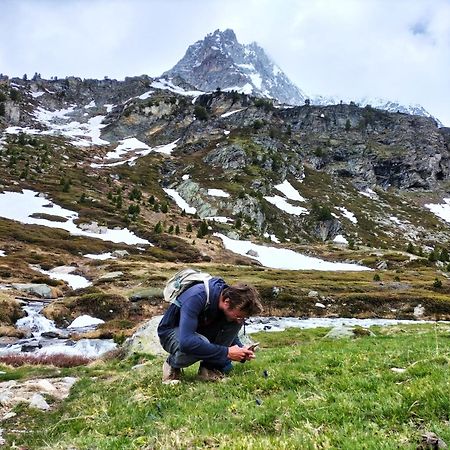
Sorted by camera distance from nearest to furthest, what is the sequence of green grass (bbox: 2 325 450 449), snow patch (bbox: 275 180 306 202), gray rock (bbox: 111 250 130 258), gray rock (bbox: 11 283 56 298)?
1. green grass (bbox: 2 325 450 449)
2. gray rock (bbox: 11 283 56 298)
3. gray rock (bbox: 111 250 130 258)
4. snow patch (bbox: 275 180 306 202)

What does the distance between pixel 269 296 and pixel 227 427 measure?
47040mm

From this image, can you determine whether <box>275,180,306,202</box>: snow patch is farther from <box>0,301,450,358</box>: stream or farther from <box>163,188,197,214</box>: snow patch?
<box>0,301,450,358</box>: stream

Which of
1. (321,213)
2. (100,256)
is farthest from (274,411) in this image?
(321,213)

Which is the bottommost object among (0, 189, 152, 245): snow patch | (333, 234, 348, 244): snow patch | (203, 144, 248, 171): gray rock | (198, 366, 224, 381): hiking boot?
(198, 366, 224, 381): hiking boot

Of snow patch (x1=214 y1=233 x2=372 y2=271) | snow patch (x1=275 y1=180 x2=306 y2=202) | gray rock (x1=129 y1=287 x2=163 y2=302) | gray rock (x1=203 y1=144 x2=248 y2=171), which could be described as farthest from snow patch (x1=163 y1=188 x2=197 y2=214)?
gray rock (x1=129 y1=287 x2=163 y2=302)

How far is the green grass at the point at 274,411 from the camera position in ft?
20.9

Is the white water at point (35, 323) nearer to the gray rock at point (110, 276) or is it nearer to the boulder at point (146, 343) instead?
the boulder at point (146, 343)

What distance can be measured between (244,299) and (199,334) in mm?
1623

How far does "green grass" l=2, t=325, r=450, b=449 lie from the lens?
6375 millimetres

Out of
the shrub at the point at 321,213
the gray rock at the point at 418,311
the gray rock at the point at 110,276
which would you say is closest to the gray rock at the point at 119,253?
the gray rock at the point at 110,276

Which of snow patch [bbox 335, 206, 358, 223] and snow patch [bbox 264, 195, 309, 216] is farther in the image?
snow patch [bbox 335, 206, 358, 223]

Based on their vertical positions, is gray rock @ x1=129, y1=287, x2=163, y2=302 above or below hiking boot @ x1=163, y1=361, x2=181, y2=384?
below

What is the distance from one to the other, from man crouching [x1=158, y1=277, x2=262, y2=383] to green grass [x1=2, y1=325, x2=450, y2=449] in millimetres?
701

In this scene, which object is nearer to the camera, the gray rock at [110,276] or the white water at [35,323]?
the white water at [35,323]
